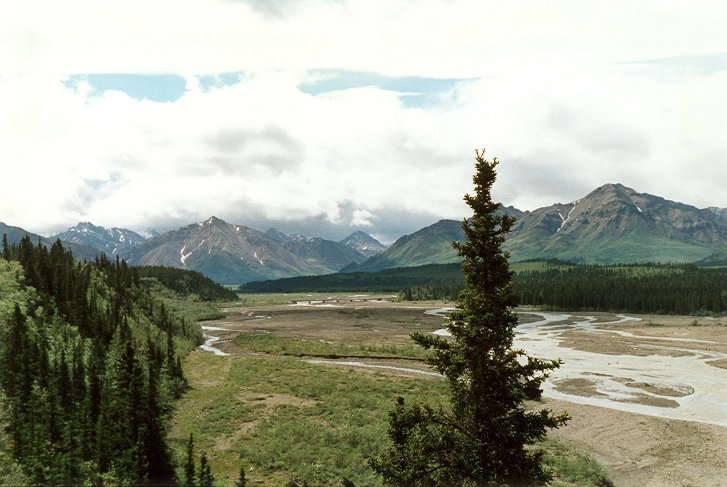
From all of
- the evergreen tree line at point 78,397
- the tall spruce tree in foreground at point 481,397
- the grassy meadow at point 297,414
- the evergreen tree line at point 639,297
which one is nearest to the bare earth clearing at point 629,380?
the grassy meadow at point 297,414

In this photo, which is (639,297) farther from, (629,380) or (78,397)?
(78,397)

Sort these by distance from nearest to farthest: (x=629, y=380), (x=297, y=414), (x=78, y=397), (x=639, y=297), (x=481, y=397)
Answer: (x=481, y=397) → (x=78, y=397) → (x=297, y=414) → (x=629, y=380) → (x=639, y=297)

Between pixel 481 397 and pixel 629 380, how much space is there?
50.9 meters

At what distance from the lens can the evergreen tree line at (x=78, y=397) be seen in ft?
77.9

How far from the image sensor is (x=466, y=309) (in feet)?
53.5

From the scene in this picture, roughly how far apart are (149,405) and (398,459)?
16974 millimetres

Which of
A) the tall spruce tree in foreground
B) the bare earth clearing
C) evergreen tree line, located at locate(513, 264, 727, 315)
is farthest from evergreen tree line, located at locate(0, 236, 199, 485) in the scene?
evergreen tree line, located at locate(513, 264, 727, 315)

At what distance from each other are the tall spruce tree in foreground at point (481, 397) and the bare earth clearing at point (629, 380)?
59.7 ft

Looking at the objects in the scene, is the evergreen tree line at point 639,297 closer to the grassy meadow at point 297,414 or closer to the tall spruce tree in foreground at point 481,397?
the grassy meadow at point 297,414

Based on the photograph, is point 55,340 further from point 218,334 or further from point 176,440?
point 218,334

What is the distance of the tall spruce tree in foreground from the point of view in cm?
1532

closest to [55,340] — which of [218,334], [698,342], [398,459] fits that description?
[398,459]

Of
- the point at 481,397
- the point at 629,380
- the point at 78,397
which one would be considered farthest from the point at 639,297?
the point at 78,397

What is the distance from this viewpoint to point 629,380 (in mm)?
55594
